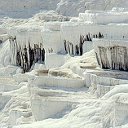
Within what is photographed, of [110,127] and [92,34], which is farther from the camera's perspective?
[92,34]

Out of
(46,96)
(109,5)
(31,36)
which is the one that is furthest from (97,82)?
(109,5)

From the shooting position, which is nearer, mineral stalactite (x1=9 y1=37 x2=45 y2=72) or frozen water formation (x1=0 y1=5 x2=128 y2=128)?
frozen water formation (x1=0 y1=5 x2=128 y2=128)

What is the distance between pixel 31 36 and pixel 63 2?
19.3 metres

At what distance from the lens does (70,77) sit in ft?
82.0

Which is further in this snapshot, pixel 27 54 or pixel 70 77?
pixel 27 54

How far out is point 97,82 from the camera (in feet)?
76.3

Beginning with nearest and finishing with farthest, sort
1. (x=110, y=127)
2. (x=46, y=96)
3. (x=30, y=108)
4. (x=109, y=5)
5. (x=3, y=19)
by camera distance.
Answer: (x=110, y=127), (x=46, y=96), (x=30, y=108), (x=109, y=5), (x=3, y=19)

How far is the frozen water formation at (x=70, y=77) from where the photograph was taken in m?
20.4

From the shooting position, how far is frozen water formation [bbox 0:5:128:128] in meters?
20.4

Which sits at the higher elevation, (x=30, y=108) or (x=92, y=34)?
(x=92, y=34)

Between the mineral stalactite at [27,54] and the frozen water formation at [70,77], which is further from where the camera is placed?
the mineral stalactite at [27,54]

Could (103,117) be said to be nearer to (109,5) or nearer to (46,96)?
(46,96)

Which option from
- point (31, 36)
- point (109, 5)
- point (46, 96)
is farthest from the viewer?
point (109, 5)

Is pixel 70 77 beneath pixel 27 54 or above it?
above
